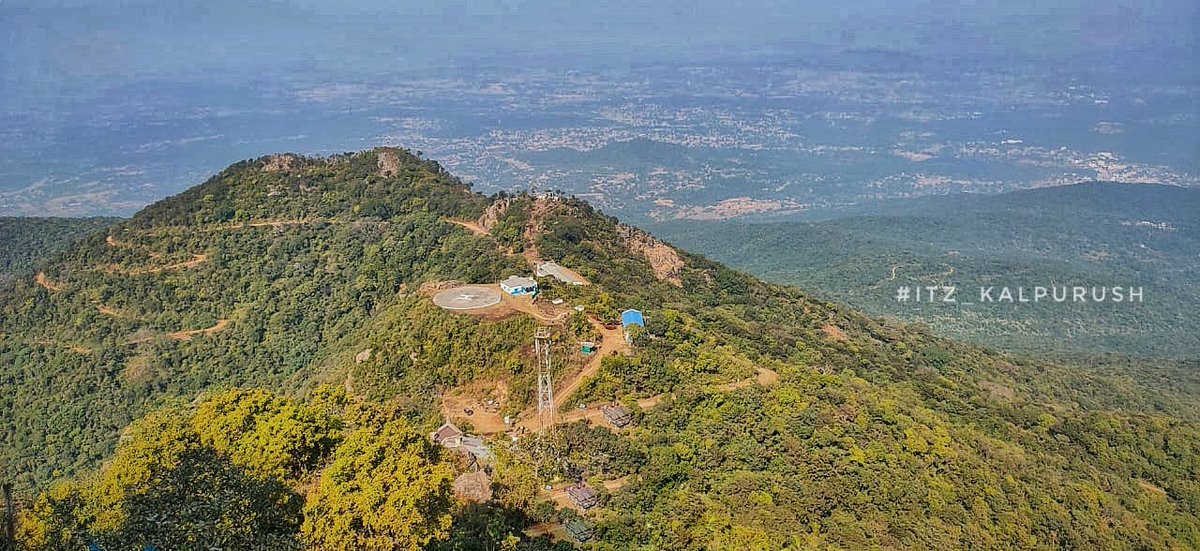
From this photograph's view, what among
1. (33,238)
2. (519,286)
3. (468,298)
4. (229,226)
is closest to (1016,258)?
(519,286)

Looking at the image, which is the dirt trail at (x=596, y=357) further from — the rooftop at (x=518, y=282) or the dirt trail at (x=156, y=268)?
the dirt trail at (x=156, y=268)

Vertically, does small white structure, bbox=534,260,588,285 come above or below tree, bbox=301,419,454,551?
below

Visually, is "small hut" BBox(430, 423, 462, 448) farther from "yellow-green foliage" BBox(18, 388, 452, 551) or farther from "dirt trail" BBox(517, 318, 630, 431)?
"yellow-green foliage" BBox(18, 388, 452, 551)

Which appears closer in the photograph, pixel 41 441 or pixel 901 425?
pixel 901 425

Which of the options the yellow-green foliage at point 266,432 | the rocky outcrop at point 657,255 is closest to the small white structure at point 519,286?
the rocky outcrop at point 657,255

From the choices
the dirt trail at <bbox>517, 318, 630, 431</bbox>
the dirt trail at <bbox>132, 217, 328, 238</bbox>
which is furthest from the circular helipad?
the dirt trail at <bbox>132, 217, 328, 238</bbox>

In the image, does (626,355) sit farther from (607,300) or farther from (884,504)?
(884,504)

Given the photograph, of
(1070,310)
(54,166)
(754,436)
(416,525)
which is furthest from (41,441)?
(54,166)
